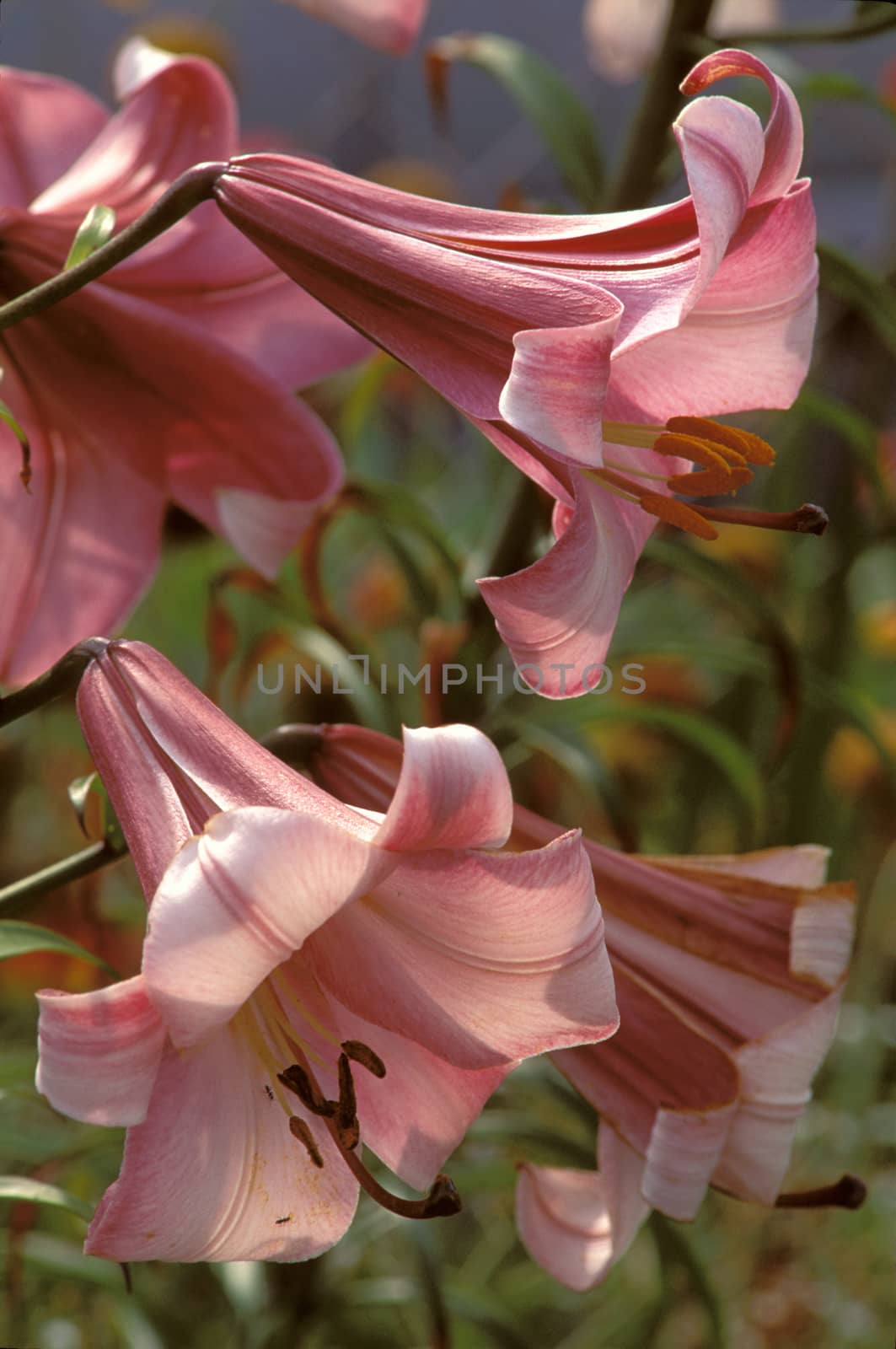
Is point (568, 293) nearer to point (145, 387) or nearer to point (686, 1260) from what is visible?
point (145, 387)

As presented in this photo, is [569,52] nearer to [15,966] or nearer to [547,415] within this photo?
[15,966]

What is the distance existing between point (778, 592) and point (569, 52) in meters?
1.97

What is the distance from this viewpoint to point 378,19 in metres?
0.62

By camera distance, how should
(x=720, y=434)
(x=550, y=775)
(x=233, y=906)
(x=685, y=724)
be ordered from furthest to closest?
1. (x=550, y=775)
2. (x=685, y=724)
3. (x=720, y=434)
4. (x=233, y=906)

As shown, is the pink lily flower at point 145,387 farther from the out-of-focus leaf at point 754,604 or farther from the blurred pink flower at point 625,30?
the blurred pink flower at point 625,30

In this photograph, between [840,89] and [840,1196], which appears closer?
[840,1196]

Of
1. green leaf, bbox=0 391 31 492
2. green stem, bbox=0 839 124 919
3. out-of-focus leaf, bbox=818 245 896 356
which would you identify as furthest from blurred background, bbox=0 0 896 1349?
green leaf, bbox=0 391 31 492

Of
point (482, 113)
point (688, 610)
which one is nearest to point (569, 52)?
point (482, 113)

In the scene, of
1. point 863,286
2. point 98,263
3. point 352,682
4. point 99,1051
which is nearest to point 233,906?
point 99,1051

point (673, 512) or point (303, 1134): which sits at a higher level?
point (673, 512)

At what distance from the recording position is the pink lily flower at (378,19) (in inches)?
24.3

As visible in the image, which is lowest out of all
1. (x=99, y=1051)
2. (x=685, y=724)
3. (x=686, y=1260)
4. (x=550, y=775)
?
(x=550, y=775)

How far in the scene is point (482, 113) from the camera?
3203 mm

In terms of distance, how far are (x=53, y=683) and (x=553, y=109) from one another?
469 mm
